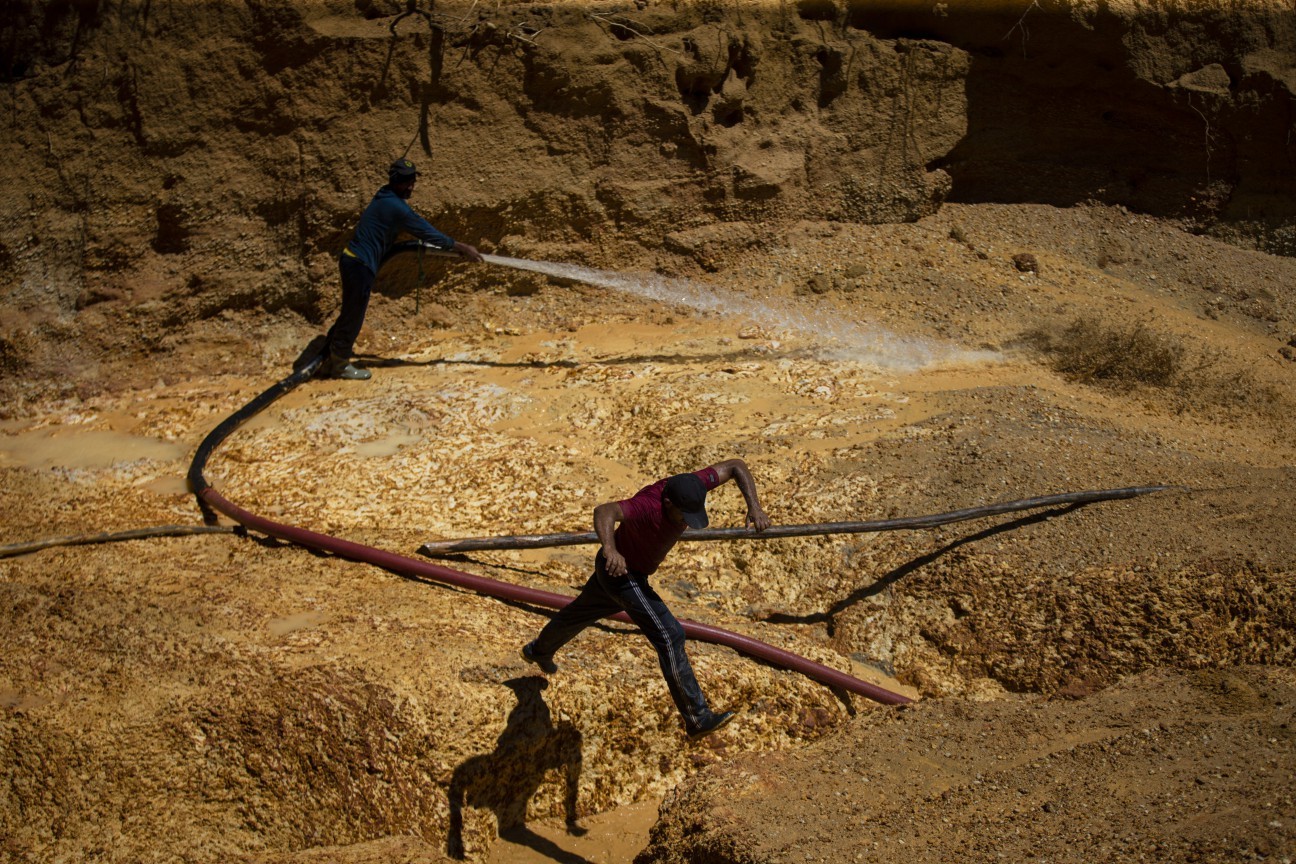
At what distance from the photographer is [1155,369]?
25.8 ft

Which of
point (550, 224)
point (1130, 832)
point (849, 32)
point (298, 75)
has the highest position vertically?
point (849, 32)

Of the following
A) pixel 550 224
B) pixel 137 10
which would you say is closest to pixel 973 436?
pixel 550 224

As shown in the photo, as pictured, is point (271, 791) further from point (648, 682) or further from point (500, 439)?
point (500, 439)

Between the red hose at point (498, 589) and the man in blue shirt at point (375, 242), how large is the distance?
5.99 feet

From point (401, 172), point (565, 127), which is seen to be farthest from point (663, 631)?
point (565, 127)

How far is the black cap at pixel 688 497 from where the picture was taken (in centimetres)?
448

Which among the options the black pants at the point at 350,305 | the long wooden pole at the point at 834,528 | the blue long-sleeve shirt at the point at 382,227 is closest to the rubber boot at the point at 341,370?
the black pants at the point at 350,305

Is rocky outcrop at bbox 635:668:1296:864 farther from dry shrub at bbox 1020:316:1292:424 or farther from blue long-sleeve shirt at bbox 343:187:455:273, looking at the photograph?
blue long-sleeve shirt at bbox 343:187:455:273

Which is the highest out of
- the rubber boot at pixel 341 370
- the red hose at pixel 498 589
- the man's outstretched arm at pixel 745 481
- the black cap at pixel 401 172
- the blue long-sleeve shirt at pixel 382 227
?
the black cap at pixel 401 172

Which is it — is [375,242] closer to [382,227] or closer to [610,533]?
[382,227]

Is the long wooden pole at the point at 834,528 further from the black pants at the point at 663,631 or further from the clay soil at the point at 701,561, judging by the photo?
the black pants at the point at 663,631

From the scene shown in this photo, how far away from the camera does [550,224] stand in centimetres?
895

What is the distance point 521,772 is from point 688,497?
1.56m

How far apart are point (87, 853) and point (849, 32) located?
7792 mm
